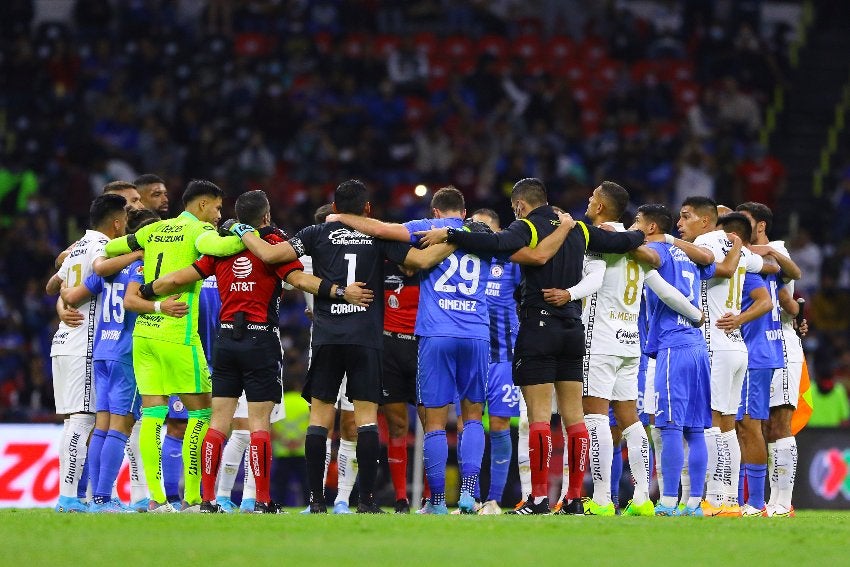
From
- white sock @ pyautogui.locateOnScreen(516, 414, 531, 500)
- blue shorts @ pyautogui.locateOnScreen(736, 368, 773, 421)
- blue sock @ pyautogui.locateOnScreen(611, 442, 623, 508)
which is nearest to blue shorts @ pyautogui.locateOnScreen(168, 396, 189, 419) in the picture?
white sock @ pyautogui.locateOnScreen(516, 414, 531, 500)

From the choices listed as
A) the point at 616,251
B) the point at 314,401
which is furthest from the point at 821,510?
the point at 314,401

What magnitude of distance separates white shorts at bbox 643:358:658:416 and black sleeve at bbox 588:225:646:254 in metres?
1.55

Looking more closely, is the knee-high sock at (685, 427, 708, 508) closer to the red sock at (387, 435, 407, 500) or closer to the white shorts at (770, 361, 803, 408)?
the white shorts at (770, 361, 803, 408)

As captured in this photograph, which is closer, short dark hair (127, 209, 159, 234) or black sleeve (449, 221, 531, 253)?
black sleeve (449, 221, 531, 253)

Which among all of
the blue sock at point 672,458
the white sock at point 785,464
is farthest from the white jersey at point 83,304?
the white sock at point 785,464

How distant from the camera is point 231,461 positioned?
13.0 m

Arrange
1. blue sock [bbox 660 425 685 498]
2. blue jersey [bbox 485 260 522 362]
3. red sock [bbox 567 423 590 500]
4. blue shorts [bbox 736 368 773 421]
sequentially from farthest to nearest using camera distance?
blue shorts [bbox 736 368 773 421], blue jersey [bbox 485 260 522 362], blue sock [bbox 660 425 685 498], red sock [bbox 567 423 590 500]

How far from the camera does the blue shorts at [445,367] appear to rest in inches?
484

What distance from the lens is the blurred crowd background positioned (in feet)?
80.1

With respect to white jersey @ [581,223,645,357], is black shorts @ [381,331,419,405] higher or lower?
lower

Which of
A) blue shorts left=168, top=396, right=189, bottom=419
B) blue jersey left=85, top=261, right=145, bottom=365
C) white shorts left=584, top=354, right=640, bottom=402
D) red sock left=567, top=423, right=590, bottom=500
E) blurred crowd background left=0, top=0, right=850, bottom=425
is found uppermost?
blurred crowd background left=0, top=0, right=850, bottom=425

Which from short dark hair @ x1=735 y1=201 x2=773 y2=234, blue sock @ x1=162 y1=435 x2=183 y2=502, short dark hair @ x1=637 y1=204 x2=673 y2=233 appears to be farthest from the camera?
short dark hair @ x1=735 y1=201 x2=773 y2=234

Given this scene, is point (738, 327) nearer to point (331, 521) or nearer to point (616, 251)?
point (616, 251)

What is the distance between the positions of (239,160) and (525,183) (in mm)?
13702
